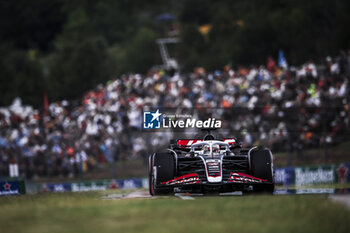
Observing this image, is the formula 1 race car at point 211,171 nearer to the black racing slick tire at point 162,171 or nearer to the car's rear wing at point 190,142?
the black racing slick tire at point 162,171

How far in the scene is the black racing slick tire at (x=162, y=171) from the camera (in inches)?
514

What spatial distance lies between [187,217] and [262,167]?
438cm

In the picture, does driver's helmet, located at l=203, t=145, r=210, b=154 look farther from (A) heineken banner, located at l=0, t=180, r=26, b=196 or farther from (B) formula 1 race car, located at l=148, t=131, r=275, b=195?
(A) heineken banner, located at l=0, t=180, r=26, b=196

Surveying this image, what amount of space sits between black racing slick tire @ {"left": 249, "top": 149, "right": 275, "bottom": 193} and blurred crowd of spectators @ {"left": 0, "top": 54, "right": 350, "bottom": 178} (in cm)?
977

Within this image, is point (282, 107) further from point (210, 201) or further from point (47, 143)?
point (210, 201)

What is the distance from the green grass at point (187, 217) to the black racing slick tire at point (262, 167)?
200cm

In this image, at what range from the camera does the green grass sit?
7855 millimetres

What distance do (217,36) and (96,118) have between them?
166 ft

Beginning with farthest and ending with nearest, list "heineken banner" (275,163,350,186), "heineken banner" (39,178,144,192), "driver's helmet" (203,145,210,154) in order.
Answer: "heineken banner" (39,178,144,192) → "heineken banner" (275,163,350,186) → "driver's helmet" (203,145,210,154)

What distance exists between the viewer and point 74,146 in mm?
26438

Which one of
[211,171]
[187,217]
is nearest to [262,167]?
[211,171]

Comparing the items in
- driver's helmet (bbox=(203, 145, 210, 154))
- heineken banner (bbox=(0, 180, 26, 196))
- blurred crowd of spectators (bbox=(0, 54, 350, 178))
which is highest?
blurred crowd of spectators (bbox=(0, 54, 350, 178))

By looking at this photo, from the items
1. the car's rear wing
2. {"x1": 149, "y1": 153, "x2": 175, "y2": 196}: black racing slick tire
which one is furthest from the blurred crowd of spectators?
{"x1": 149, "y1": 153, "x2": 175, "y2": 196}: black racing slick tire

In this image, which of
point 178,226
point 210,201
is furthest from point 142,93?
point 178,226
